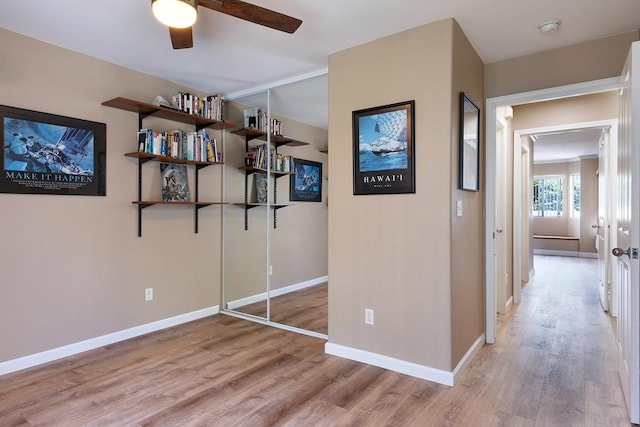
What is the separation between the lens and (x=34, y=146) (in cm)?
267

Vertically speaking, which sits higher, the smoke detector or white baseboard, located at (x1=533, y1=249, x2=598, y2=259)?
the smoke detector

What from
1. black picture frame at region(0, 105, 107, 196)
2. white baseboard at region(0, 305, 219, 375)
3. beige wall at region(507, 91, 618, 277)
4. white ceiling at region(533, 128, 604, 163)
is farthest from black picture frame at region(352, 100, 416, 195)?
white ceiling at region(533, 128, 604, 163)

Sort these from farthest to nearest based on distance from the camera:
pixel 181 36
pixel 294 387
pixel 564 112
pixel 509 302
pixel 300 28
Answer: pixel 509 302 → pixel 564 112 → pixel 300 28 → pixel 294 387 → pixel 181 36

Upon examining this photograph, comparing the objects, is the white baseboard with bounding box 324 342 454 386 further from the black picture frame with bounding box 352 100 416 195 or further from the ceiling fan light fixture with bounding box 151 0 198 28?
the ceiling fan light fixture with bounding box 151 0 198 28

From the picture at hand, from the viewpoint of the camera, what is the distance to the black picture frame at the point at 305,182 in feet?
11.4

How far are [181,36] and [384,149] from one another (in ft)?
4.88

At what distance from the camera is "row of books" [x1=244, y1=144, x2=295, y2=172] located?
144 inches

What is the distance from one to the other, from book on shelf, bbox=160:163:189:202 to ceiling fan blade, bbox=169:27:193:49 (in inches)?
61.8

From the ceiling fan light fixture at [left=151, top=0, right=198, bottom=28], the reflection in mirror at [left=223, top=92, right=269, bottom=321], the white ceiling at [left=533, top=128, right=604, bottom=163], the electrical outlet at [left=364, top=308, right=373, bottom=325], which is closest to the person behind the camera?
the ceiling fan light fixture at [left=151, top=0, right=198, bottom=28]

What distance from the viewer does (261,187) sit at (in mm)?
3836

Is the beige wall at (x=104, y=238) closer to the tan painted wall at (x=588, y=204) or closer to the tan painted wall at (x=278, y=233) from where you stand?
the tan painted wall at (x=278, y=233)

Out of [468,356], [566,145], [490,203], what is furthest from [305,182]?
[566,145]

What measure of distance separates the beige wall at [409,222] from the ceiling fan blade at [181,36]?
120cm

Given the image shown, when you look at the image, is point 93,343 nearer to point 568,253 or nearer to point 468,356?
point 468,356
